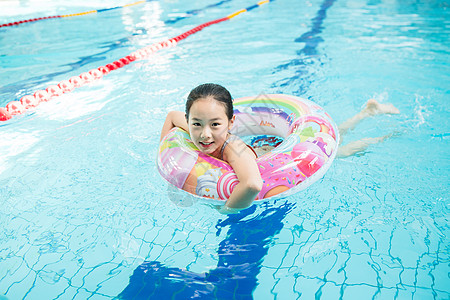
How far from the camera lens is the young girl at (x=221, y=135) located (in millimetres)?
2117

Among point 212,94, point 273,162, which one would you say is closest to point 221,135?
point 212,94

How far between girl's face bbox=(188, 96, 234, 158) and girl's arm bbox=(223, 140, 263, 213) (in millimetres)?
126

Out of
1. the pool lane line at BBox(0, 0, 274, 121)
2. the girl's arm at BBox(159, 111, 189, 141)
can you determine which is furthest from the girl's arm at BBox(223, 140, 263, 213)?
the pool lane line at BBox(0, 0, 274, 121)

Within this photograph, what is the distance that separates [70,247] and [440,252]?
221 cm

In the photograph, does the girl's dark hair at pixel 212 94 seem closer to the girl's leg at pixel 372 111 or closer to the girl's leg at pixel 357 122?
the girl's leg at pixel 357 122

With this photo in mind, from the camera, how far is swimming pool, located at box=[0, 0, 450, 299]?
1.99 m

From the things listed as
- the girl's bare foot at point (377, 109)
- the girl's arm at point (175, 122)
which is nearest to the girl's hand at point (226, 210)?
the girl's arm at point (175, 122)

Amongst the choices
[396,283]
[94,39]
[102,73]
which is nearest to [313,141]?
[396,283]

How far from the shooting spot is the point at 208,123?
2.20 meters

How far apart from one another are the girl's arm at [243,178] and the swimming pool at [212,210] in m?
0.28

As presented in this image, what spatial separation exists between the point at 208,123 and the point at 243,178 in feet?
1.31

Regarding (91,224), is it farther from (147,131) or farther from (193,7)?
(193,7)

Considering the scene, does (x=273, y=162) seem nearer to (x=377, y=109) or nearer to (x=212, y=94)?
(x=212, y=94)

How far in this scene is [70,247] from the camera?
7.45ft
